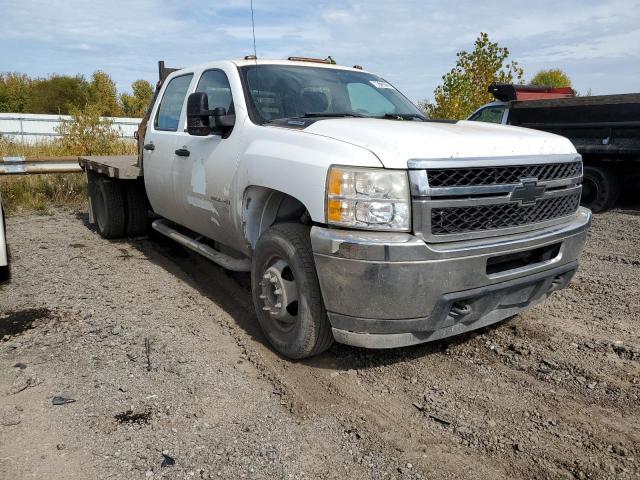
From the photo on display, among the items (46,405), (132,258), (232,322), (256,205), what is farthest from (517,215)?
(132,258)

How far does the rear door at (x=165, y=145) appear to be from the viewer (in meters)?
5.06

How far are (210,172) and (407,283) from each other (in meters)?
2.08

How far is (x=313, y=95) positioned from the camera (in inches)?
168

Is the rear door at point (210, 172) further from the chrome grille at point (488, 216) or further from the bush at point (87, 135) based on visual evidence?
the bush at point (87, 135)

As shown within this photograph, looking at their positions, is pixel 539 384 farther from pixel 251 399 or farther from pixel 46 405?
pixel 46 405

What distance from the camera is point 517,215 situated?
125 inches

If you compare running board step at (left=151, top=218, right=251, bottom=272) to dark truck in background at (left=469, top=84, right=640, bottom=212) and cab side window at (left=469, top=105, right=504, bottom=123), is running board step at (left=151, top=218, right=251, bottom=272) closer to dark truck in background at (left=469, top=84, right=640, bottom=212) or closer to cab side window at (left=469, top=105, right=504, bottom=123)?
dark truck in background at (left=469, top=84, right=640, bottom=212)

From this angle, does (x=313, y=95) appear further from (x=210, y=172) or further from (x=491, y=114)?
(x=491, y=114)

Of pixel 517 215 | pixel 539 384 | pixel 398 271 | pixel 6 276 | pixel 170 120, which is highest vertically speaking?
pixel 170 120

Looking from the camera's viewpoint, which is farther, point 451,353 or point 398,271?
point 451,353

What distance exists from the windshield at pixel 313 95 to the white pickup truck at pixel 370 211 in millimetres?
15

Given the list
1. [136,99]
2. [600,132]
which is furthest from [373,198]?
[136,99]

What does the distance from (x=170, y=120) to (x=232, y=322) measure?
2255 mm

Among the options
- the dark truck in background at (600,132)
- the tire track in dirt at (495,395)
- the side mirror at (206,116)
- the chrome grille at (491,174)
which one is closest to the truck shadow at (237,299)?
the tire track in dirt at (495,395)
